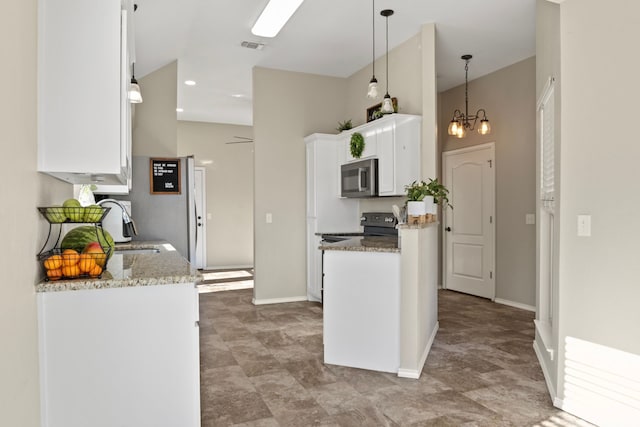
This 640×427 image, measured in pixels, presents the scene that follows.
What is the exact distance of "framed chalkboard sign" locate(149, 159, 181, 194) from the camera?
14.8 ft

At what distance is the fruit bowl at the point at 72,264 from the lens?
1698mm

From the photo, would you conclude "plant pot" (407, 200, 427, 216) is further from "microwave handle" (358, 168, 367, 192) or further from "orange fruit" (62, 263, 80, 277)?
"orange fruit" (62, 263, 80, 277)

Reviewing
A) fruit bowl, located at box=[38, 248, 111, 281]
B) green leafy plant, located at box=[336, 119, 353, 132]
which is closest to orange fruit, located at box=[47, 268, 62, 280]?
fruit bowl, located at box=[38, 248, 111, 281]

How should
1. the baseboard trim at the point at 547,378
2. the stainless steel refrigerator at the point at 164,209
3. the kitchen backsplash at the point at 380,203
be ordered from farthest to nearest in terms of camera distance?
1. the kitchen backsplash at the point at 380,203
2. the stainless steel refrigerator at the point at 164,209
3. the baseboard trim at the point at 547,378

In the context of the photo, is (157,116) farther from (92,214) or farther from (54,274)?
(54,274)

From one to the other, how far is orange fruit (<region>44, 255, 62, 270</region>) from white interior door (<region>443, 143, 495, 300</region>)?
510cm

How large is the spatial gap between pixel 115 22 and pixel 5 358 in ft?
4.22

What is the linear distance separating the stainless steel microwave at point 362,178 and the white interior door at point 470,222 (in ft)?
5.88

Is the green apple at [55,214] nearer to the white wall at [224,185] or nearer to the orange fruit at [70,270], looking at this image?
the orange fruit at [70,270]

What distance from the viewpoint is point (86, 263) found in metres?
1.77

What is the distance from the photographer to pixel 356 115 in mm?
5742

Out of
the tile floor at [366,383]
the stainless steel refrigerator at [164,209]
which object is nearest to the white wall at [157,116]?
the stainless steel refrigerator at [164,209]

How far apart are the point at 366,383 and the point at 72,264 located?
2.00 metres

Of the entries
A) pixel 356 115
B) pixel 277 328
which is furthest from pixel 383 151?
pixel 277 328
